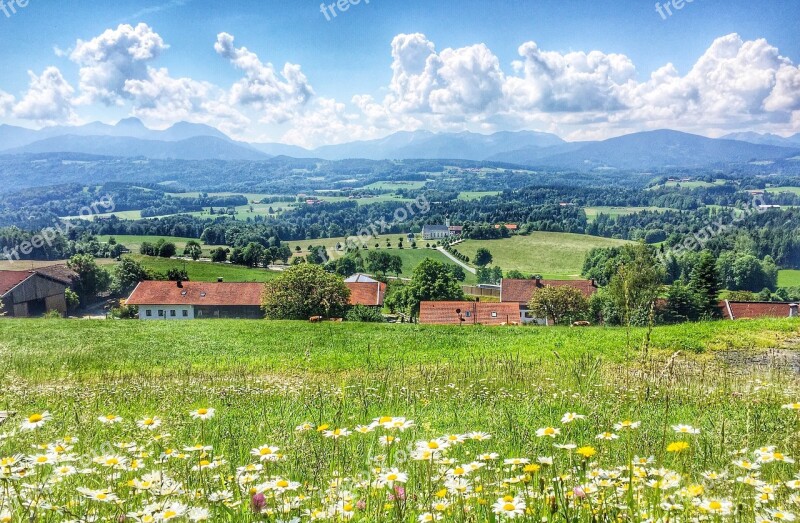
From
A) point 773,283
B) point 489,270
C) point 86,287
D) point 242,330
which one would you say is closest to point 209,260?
point 86,287

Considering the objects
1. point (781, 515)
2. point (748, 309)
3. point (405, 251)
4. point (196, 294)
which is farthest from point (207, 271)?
point (781, 515)

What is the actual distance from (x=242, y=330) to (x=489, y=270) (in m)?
96.5

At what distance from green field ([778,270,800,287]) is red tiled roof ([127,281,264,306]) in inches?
3823

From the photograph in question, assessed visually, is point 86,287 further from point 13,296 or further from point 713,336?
point 713,336

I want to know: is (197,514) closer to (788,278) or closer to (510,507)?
(510,507)

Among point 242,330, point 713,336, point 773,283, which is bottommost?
point 773,283

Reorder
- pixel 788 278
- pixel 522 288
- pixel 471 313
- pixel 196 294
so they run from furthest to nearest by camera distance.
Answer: pixel 788 278
pixel 522 288
pixel 196 294
pixel 471 313

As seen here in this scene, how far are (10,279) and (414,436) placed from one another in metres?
62.6

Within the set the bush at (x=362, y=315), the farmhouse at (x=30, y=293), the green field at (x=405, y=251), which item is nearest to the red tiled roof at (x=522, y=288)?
the bush at (x=362, y=315)

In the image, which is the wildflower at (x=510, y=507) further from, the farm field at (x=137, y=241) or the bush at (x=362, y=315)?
the farm field at (x=137, y=241)

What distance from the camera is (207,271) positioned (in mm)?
97625

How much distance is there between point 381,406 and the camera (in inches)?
299

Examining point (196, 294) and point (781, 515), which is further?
point (196, 294)

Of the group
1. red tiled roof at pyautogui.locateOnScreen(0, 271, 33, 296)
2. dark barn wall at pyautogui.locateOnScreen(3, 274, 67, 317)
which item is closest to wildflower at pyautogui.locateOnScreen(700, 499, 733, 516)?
dark barn wall at pyautogui.locateOnScreen(3, 274, 67, 317)
